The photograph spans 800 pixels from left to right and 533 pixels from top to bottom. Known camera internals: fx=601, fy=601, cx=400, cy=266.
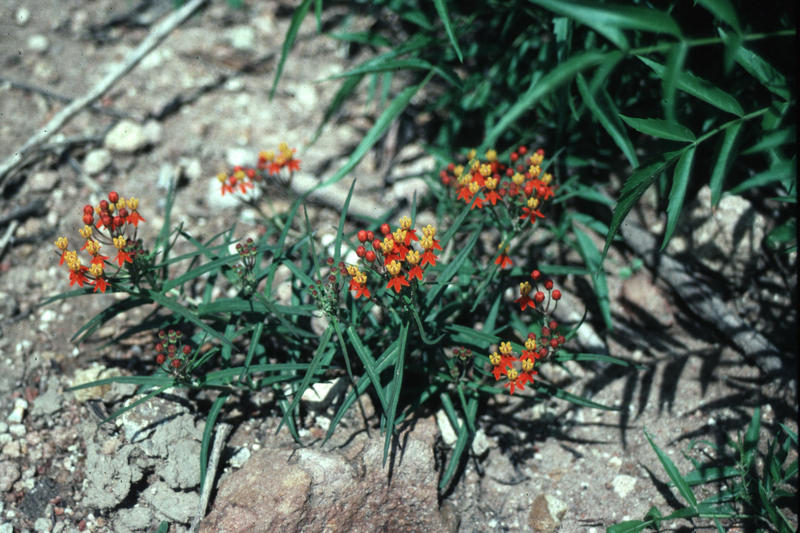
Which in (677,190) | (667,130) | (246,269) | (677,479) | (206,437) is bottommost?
(677,479)

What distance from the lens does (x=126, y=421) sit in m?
2.20

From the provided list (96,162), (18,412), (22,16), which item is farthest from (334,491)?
(22,16)

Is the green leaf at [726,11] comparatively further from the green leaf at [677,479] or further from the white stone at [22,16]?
the white stone at [22,16]

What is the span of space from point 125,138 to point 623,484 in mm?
3002

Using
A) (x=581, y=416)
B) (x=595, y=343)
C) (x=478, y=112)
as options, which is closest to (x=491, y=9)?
(x=478, y=112)

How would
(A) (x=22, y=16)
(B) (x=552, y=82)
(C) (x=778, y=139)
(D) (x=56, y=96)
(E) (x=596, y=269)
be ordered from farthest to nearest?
(A) (x=22, y=16) → (D) (x=56, y=96) → (E) (x=596, y=269) → (C) (x=778, y=139) → (B) (x=552, y=82)

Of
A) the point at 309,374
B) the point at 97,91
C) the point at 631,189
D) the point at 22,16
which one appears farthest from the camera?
the point at 22,16

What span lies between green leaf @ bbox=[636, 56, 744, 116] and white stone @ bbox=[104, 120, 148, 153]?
2619 mm

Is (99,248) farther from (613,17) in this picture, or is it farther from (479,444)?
(613,17)

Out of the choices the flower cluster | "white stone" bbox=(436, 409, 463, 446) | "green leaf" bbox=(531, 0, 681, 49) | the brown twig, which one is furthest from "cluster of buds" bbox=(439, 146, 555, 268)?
the brown twig

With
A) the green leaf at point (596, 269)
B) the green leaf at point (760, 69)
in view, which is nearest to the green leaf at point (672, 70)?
the green leaf at point (760, 69)

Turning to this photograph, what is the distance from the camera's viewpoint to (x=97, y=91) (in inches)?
126

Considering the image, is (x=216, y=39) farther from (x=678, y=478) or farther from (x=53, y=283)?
(x=678, y=478)

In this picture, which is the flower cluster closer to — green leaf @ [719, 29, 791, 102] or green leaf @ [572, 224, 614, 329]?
green leaf @ [572, 224, 614, 329]
